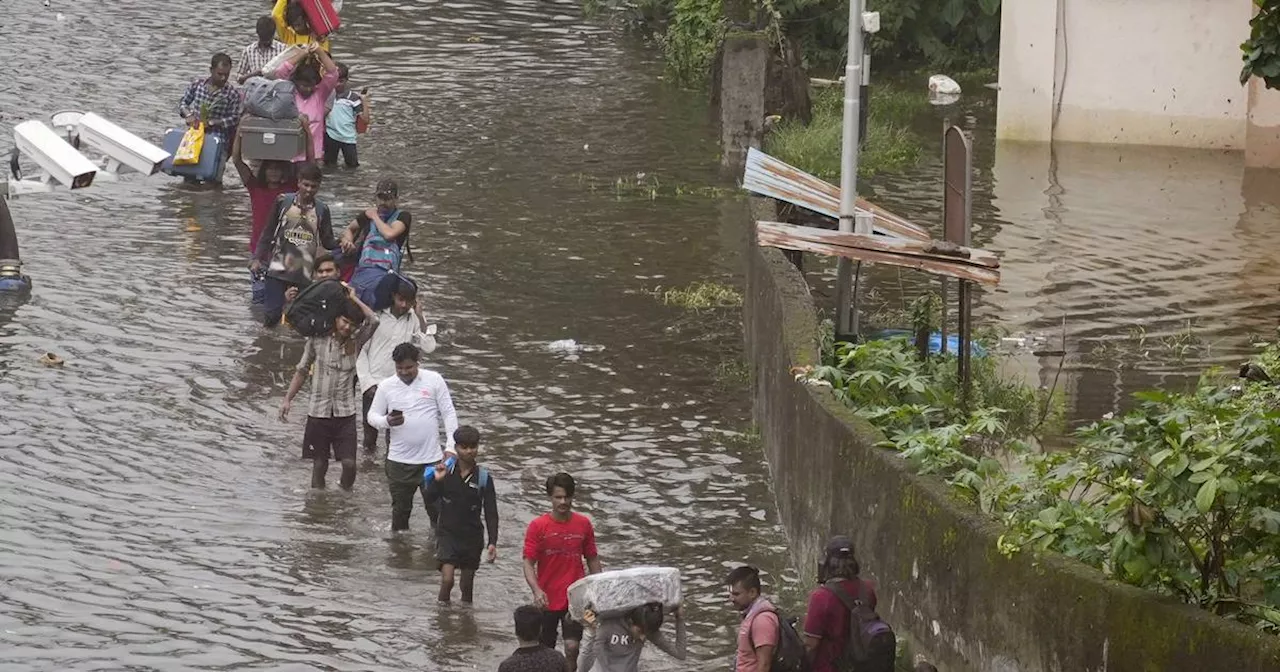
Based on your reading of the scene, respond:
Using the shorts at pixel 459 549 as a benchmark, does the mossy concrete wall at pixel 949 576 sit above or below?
above

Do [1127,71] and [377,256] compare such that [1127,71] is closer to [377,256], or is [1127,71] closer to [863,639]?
[377,256]

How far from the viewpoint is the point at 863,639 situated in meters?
8.94

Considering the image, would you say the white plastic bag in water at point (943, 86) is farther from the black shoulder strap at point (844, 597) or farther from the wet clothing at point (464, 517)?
the black shoulder strap at point (844, 597)

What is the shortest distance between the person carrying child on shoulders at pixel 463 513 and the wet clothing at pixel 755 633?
2.37m

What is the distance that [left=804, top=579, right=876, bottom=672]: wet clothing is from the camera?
29.7 ft

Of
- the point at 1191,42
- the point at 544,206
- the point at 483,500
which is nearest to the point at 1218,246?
the point at 1191,42

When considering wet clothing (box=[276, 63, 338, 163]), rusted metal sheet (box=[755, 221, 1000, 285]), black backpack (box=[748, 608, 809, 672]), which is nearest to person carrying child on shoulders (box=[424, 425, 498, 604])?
black backpack (box=[748, 608, 809, 672])

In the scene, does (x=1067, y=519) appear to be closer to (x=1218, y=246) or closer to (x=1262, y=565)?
(x=1262, y=565)

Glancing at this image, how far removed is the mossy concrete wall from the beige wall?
39.0ft

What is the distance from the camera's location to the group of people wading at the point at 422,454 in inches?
356

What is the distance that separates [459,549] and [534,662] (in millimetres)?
2764

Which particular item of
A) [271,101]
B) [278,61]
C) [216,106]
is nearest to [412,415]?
[271,101]

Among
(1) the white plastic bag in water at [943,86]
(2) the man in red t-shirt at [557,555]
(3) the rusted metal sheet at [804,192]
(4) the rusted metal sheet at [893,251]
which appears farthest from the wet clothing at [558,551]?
(1) the white plastic bag in water at [943,86]

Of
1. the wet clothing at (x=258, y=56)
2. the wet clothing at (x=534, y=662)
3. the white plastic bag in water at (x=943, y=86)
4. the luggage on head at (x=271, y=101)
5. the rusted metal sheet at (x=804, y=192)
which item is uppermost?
the wet clothing at (x=258, y=56)
